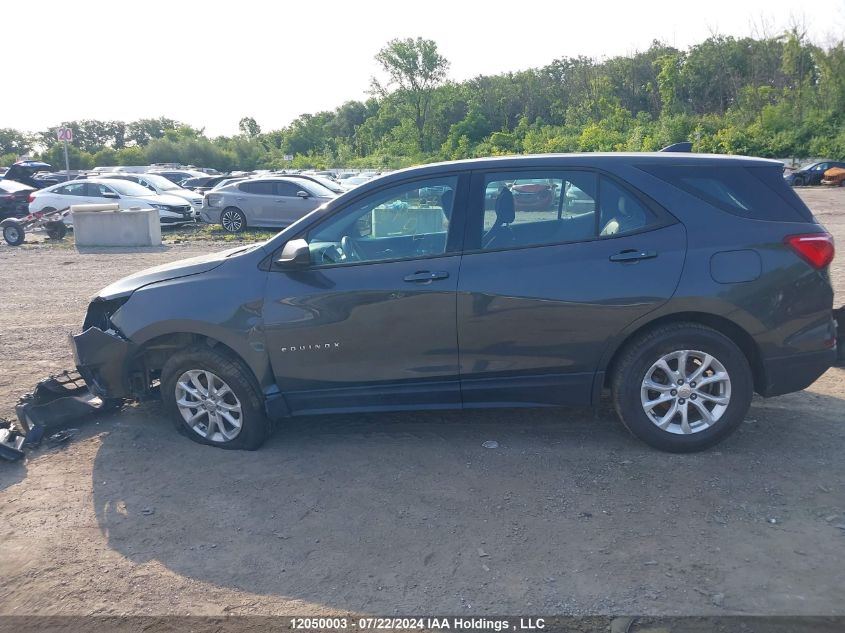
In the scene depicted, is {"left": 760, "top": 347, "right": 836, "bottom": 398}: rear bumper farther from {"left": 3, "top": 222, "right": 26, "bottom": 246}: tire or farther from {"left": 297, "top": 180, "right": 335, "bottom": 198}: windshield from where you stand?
{"left": 3, "top": 222, "right": 26, "bottom": 246}: tire

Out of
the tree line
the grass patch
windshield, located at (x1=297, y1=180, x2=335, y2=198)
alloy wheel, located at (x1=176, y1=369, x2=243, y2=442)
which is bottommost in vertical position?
alloy wheel, located at (x1=176, y1=369, x2=243, y2=442)

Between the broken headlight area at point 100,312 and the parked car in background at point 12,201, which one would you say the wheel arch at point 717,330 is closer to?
the broken headlight area at point 100,312

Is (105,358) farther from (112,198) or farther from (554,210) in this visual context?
(112,198)

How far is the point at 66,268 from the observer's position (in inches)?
555

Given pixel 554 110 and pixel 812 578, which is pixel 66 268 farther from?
pixel 554 110

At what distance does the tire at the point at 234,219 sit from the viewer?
19.8 m

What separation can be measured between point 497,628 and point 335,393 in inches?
84.0

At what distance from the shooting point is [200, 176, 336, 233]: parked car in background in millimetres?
19391

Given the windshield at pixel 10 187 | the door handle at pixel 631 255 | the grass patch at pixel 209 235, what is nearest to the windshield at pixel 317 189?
the grass patch at pixel 209 235

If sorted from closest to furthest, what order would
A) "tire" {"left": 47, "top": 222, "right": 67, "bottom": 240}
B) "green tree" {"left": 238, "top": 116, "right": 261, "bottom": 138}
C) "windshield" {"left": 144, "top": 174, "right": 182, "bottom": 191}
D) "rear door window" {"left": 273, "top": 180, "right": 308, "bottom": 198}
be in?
"tire" {"left": 47, "top": 222, "right": 67, "bottom": 240} → "rear door window" {"left": 273, "top": 180, "right": 308, "bottom": 198} → "windshield" {"left": 144, "top": 174, "right": 182, "bottom": 191} → "green tree" {"left": 238, "top": 116, "right": 261, "bottom": 138}

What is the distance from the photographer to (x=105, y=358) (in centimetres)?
527

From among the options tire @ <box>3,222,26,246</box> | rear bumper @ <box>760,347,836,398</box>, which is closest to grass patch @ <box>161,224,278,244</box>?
tire @ <box>3,222,26,246</box>

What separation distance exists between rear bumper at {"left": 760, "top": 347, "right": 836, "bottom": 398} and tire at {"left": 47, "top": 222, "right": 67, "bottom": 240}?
18.7 meters

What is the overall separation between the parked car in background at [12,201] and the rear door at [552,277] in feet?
80.5
